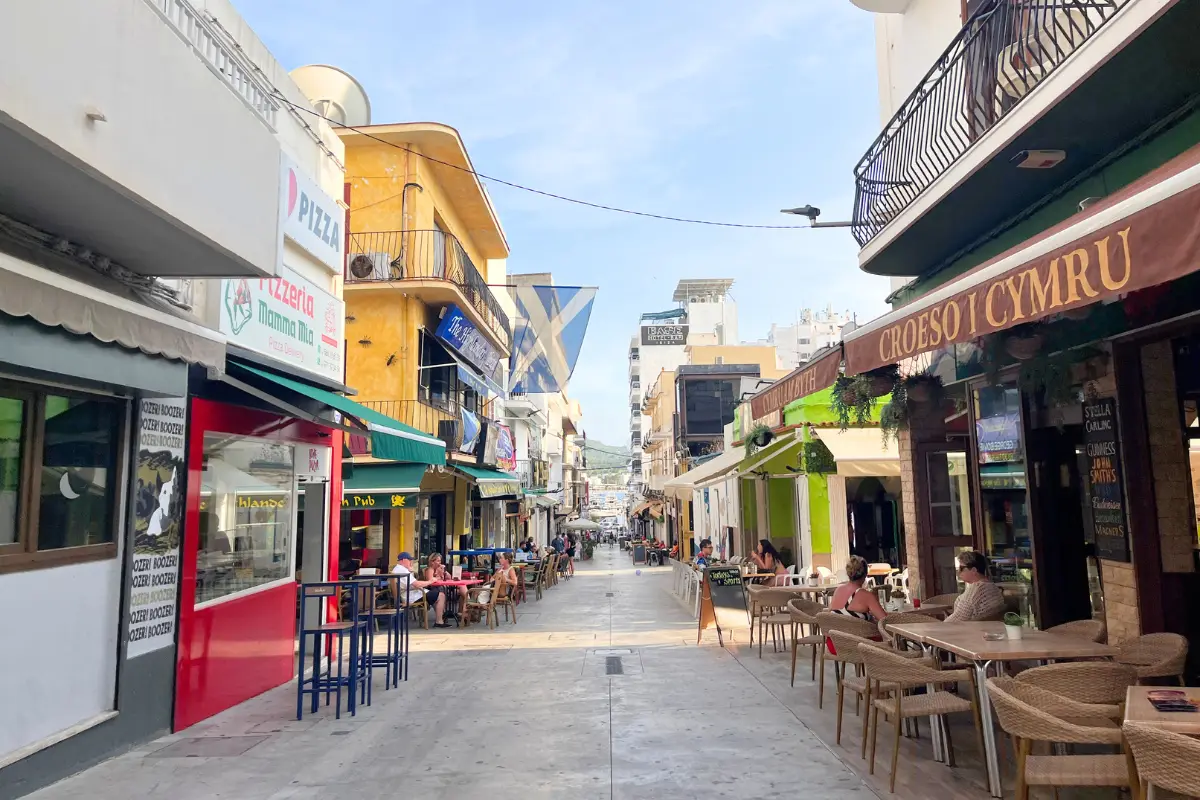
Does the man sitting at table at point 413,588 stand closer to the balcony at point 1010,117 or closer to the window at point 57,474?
the window at point 57,474

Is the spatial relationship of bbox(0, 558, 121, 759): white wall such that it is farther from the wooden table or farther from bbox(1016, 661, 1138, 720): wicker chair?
the wooden table

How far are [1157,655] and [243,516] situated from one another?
8.14 m

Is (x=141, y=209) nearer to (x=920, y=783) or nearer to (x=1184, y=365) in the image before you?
(x=920, y=783)

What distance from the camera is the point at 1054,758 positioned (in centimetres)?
393

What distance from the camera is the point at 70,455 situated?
19.0 ft

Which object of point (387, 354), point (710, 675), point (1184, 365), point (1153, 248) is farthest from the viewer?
point (387, 354)

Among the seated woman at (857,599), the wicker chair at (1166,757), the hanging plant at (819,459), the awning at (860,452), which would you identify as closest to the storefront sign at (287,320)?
the seated woman at (857,599)

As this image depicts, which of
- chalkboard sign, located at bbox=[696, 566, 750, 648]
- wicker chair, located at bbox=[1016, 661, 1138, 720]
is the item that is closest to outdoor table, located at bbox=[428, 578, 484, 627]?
chalkboard sign, located at bbox=[696, 566, 750, 648]

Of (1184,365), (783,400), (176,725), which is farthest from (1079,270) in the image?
(176,725)

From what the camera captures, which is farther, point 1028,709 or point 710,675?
point 710,675

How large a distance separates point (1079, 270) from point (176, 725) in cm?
749

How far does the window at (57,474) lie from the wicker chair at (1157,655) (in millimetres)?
7095

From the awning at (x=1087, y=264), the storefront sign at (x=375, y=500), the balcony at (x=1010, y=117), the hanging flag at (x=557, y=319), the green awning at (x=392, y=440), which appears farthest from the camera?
the hanging flag at (x=557, y=319)

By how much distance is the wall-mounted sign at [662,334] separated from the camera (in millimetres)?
79062
